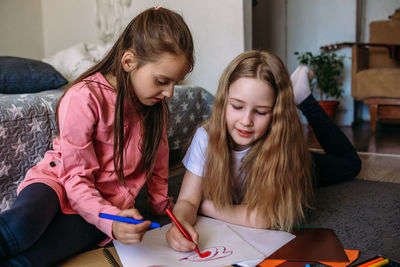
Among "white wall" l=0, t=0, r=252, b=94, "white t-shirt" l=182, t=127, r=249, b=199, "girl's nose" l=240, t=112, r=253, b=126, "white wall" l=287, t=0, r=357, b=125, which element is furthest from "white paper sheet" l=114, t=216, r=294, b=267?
"white wall" l=287, t=0, r=357, b=125

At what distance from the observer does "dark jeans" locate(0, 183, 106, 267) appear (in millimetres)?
664

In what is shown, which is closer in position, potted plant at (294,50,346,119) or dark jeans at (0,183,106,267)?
dark jeans at (0,183,106,267)

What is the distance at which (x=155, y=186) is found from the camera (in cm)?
103

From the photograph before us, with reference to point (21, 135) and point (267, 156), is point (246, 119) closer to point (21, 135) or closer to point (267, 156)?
point (267, 156)

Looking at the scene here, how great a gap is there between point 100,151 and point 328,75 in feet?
8.02

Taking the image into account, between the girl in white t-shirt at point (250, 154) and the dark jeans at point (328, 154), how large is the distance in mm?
351

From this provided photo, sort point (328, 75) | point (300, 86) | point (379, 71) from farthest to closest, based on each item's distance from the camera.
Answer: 1. point (328, 75)
2. point (379, 71)
3. point (300, 86)

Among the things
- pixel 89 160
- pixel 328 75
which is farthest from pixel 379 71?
pixel 89 160

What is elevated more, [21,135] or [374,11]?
[374,11]

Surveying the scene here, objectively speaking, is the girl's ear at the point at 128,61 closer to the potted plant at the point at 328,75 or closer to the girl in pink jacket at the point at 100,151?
the girl in pink jacket at the point at 100,151

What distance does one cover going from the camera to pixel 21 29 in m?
2.44

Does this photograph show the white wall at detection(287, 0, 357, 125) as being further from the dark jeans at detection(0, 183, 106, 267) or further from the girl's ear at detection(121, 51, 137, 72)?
the dark jeans at detection(0, 183, 106, 267)

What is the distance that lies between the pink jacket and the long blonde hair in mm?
203

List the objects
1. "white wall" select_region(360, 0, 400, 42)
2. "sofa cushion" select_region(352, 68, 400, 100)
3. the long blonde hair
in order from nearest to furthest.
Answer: the long blonde hair
"sofa cushion" select_region(352, 68, 400, 100)
"white wall" select_region(360, 0, 400, 42)
